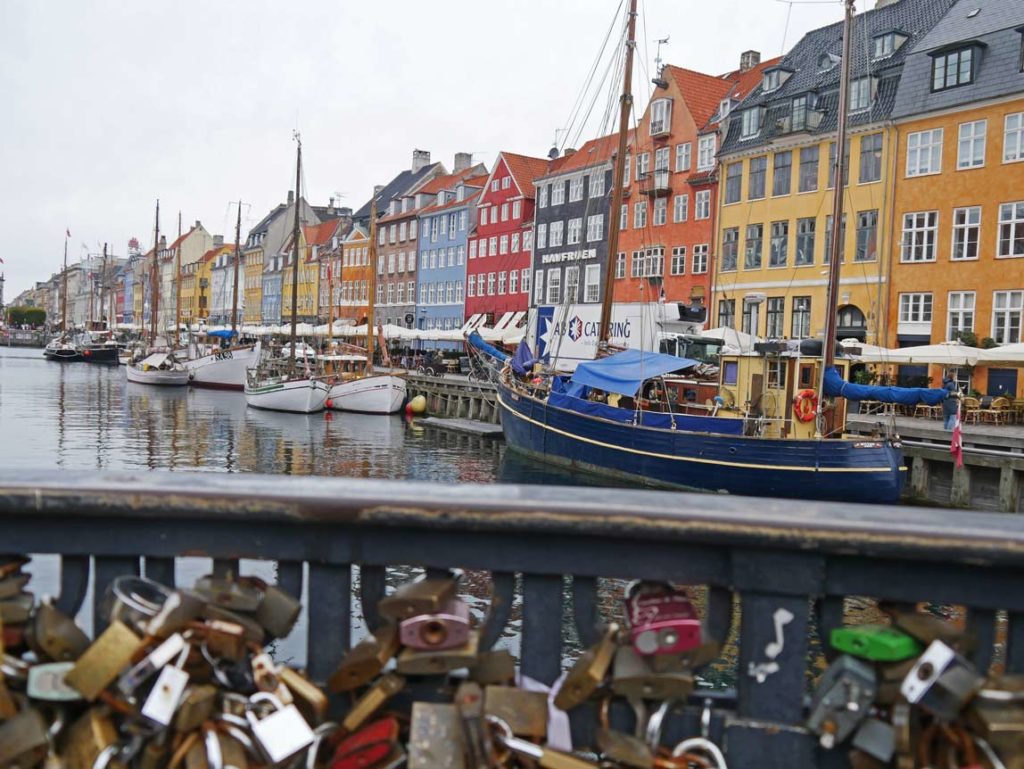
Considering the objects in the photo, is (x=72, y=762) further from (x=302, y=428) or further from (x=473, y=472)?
(x=302, y=428)

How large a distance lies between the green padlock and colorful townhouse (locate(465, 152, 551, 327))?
5929 centimetres

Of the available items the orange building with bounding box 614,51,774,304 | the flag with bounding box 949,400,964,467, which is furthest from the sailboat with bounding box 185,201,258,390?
the flag with bounding box 949,400,964,467

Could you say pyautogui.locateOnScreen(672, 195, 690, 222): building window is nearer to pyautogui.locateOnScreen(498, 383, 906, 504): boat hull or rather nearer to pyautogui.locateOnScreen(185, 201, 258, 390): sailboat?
pyautogui.locateOnScreen(498, 383, 906, 504): boat hull

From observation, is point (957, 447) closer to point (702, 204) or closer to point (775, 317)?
point (775, 317)

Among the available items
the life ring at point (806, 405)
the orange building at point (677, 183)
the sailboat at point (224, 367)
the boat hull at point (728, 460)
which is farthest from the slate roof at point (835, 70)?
the sailboat at point (224, 367)

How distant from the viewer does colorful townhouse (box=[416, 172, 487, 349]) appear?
7131cm

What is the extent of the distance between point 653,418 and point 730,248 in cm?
2115

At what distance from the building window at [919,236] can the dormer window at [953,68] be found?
15.5ft

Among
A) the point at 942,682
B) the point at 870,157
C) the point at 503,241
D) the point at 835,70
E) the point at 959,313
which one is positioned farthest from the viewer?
the point at 503,241

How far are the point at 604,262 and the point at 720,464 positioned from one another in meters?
31.8

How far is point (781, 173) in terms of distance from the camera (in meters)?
40.8

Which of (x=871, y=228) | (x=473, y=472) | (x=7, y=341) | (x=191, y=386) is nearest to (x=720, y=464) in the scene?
(x=473, y=472)

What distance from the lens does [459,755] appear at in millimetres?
2348

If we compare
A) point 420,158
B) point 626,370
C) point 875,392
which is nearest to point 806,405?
point 875,392
